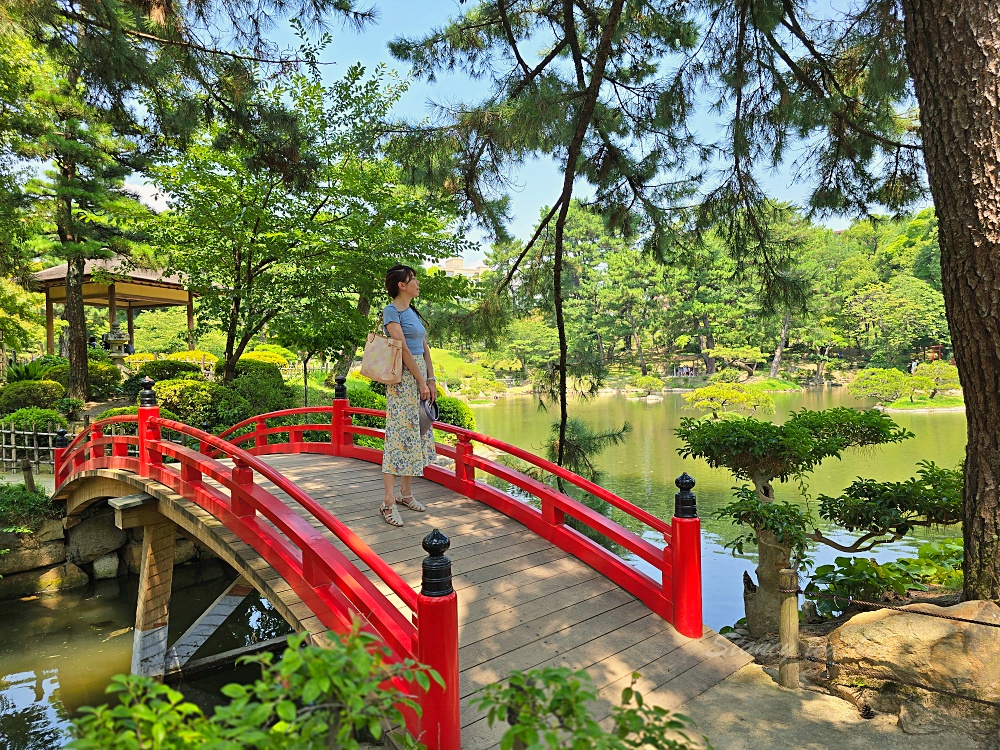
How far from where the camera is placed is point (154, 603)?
18.9ft

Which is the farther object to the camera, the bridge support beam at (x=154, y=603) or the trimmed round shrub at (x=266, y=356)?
the trimmed round shrub at (x=266, y=356)

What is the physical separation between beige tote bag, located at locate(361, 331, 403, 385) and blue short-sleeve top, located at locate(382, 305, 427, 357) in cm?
10

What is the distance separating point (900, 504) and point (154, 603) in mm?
6214

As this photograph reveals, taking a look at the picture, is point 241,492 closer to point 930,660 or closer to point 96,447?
point 96,447

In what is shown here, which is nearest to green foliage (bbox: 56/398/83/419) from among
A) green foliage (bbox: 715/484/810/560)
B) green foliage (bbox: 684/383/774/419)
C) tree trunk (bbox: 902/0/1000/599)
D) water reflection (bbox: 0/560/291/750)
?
water reflection (bbox: 0/560/291/750)

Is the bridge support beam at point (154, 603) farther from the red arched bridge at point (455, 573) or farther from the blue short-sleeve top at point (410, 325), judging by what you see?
the blue short-sleeve top at point (410, 325)

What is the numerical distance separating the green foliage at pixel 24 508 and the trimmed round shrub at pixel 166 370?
4450mm

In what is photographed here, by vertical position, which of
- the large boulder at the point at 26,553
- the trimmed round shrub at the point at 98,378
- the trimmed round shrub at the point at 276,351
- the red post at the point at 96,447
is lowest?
the large boulder at the point at 26,553

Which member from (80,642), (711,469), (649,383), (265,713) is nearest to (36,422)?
(80,642)

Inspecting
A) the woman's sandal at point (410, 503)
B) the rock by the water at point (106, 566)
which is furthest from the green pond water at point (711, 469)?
the rock by the water at point (106, 566)

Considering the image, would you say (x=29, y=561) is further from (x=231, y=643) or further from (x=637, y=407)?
(x=637, y=407)

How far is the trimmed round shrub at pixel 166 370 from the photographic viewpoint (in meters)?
12.1

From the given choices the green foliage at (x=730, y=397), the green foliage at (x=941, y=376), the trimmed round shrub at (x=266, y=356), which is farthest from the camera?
the green foliage at (x=941, y=376)

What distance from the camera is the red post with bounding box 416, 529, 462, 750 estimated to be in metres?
2.42
